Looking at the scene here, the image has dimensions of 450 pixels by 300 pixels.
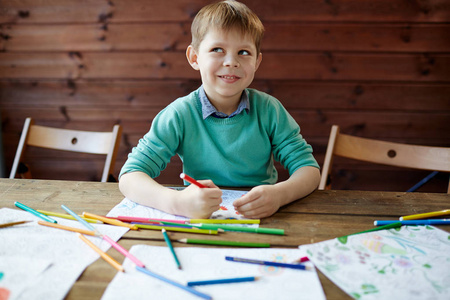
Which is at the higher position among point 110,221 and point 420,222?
point 420,222

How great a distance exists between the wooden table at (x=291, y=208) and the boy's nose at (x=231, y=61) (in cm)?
39

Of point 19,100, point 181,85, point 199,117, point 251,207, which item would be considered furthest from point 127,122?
point 251,207

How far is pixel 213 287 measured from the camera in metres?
0.53

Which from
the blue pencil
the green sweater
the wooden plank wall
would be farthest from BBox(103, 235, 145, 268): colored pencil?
the wooden plank wall

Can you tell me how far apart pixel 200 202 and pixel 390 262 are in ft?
1.21

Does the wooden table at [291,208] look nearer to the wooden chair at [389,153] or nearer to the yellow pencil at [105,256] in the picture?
the yellow pencil at [105,256]

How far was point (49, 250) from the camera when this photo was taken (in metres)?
0.63

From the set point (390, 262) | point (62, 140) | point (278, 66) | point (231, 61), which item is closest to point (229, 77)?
point (231, 61)

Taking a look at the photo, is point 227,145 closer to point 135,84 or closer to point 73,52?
point 135,84

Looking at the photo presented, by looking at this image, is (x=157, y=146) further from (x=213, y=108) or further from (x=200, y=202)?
(x=200, y=202)

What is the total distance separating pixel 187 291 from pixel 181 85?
5.41ft

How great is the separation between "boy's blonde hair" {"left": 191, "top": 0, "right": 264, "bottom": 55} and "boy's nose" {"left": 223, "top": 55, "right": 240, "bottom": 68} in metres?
0.07

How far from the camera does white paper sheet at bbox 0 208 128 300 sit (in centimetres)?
53

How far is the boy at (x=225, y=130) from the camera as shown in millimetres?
933
